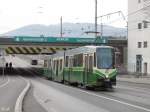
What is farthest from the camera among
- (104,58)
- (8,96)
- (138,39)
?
(138,39)

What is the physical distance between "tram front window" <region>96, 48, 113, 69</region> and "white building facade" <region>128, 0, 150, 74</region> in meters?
44.8

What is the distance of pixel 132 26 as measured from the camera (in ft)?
291

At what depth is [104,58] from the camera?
3572 cm

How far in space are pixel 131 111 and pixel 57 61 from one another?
35418 millimetres

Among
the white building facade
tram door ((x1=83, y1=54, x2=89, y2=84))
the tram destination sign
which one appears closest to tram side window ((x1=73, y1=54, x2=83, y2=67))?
tram door ((x1=83, y1=54, x2=89, y2=84))

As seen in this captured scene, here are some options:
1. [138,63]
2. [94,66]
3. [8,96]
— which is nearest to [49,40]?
[138,63]

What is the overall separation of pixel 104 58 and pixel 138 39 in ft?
167

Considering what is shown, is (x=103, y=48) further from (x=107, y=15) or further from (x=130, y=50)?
(x=130, y=50)

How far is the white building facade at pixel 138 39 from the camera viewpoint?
82.1 metres

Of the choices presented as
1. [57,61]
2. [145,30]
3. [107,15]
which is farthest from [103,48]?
[145,30]

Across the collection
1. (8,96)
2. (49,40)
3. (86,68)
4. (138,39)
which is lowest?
(8,96)

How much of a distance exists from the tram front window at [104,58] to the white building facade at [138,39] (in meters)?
44.8

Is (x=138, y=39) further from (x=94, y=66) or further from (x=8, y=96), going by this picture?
(x=8, y=96)

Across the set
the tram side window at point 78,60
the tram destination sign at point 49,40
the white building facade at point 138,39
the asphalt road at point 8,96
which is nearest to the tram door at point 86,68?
the tram side window at point 78,60
